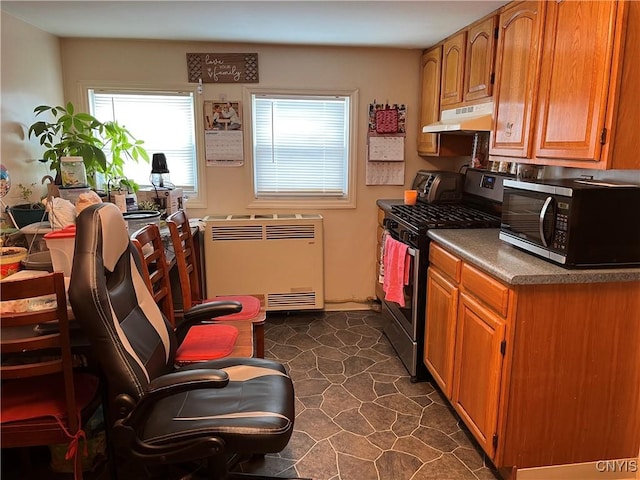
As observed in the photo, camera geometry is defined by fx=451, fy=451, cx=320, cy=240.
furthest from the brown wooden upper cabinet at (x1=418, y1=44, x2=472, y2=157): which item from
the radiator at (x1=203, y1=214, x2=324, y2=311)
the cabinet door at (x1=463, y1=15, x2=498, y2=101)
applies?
the radiator at (x1=203, y1=214, x2=324, y2=311)

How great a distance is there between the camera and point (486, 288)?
1.96 m

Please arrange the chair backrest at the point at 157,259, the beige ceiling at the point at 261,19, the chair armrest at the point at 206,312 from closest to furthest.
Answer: the chair armrest at the point at 206,312, the chair backrest at the point at 157,259, the beige ceiling at the point at 261,19

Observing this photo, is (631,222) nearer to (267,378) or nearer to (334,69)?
(267,378)

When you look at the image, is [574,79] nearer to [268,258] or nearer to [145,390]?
[145,390]

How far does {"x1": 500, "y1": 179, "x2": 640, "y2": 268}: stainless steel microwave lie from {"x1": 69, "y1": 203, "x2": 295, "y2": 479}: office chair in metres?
1.22

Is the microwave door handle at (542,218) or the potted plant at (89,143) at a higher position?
the potted plant at (89,143)

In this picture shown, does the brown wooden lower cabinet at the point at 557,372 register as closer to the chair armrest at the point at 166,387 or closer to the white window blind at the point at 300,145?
the chair armrest at the point at 166,387

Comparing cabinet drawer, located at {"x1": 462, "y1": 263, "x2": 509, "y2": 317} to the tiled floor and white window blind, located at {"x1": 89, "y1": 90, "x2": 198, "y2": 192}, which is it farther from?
white window blind, located at {"x1": 89, "y1": 90, "x2": 198, "y2": 192}

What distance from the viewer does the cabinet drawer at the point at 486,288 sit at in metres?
1.83

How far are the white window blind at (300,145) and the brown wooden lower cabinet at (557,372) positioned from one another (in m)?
2.06

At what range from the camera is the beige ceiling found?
2.52m

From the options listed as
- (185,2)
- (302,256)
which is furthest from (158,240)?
(302,256)

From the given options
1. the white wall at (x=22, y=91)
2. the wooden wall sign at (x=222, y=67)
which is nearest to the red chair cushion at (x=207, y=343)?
the white wall at (x=22, y=91)

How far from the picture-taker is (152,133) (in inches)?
143
